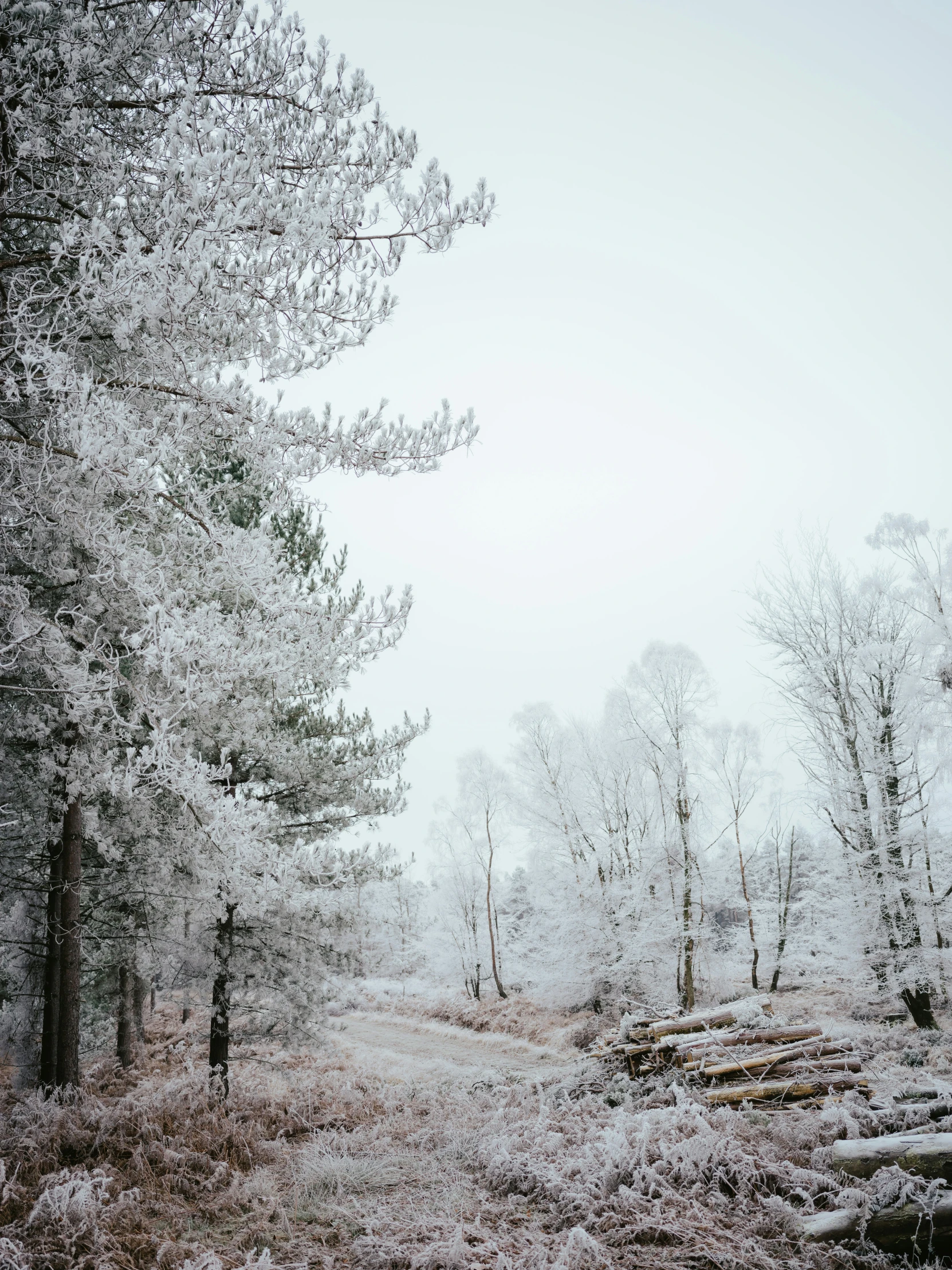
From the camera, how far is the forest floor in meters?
3.81

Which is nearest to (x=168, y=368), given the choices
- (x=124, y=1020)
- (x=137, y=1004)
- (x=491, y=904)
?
(x=124, y=1020)

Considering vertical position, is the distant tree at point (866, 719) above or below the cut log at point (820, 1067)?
above

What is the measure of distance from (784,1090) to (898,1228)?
3.14 meters

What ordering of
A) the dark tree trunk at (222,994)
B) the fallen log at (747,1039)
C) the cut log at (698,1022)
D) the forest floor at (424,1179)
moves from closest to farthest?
the forest floor at (424,1179)
the fallen log at (747,1039)
the dark tree trunk at (222,994)
the cut log at (698,1022)

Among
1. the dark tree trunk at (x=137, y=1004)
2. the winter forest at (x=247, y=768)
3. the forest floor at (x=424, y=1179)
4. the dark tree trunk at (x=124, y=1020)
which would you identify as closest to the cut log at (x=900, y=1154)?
the winter forest at (x=247, y=768)

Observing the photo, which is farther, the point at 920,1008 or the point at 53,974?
the point at 920,1008

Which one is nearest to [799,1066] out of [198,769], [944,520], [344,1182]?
[344,1182]

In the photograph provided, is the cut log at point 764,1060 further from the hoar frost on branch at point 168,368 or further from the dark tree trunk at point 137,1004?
the dark tree trunk at point 137,1004

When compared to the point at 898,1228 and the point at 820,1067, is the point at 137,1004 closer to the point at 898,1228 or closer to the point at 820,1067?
the point at 820,1067

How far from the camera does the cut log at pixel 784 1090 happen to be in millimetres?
6551

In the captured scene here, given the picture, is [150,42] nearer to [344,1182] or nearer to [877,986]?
[344,1182]

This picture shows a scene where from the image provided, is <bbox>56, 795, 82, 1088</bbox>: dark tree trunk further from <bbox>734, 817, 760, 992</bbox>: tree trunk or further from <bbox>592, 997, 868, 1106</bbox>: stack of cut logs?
<bbox>734, 817, 760, 992</bbox>: tree trunk

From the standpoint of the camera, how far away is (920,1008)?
12.7 m

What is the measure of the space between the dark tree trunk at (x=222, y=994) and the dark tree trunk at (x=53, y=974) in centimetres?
179
